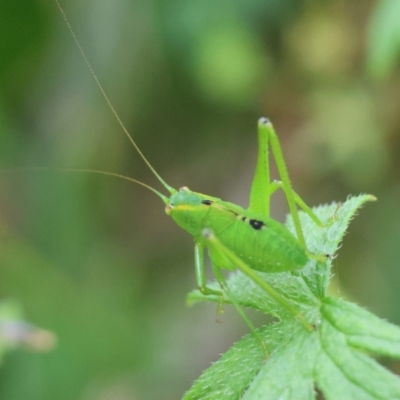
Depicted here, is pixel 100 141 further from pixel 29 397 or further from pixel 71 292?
pixel 29 397

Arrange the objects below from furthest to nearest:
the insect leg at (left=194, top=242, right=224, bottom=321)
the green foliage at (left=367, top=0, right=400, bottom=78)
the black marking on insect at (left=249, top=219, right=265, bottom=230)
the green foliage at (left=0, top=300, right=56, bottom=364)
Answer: the green foliage at (left=367, top=0, right=400, bottom=78) < the green foliage at (left=0, top=300, right=56, bottom=364) < the insect leg at (left=194, top=242, right=224, bottom=321) < the black marking on insect at (left=249, top=219, right=265, bottom=230)

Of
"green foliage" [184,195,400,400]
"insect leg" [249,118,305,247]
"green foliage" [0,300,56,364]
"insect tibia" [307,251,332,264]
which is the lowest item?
"green foliage" [184,195,400,400]

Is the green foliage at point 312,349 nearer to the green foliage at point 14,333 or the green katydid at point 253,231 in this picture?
the green katydid at point 253,231

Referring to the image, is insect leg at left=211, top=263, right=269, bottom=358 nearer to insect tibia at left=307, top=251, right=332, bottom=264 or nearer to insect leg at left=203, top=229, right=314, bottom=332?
insect leg at left=203, top=229, right=314, bottom=332

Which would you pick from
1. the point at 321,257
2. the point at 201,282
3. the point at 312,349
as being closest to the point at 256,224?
the point at 321,257

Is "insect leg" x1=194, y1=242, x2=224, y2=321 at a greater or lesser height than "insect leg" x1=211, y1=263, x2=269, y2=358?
greater

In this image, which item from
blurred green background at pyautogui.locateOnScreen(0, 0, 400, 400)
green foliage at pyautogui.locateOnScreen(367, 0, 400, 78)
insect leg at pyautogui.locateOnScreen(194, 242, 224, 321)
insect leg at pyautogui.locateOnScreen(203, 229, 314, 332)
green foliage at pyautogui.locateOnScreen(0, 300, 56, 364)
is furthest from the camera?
blurred green background at pyautogui.locateOnScreen(0, 0, 400, 400)

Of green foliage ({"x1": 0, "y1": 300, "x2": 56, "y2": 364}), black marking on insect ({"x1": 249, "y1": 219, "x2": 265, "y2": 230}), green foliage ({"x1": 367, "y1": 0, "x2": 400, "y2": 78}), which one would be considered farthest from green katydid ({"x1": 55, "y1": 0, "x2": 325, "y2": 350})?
green foliage ({"x1": 367, "y1": 0, "x2": 400, "y2": 78})

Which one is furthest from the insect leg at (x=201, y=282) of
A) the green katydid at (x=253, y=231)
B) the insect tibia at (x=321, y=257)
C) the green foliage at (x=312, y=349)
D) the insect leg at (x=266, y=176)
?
the insect tibia at (x=321, y=257)

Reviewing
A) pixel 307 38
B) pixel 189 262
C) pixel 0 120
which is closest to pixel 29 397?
pixel 189 262
